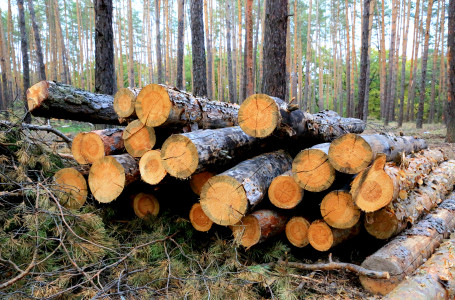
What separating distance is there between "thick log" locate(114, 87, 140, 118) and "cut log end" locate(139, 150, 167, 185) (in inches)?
21.6

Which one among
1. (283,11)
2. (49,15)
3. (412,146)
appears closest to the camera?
(412,146)

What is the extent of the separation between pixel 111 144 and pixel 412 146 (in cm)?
480

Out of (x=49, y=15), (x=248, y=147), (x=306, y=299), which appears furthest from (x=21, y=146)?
(x=49, y=15)

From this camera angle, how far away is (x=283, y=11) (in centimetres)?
562

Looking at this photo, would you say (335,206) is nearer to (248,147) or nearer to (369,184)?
(369,184)

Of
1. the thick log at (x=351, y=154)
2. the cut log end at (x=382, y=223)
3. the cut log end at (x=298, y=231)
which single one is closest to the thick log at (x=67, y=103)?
the cut log end at (x=298, y=231)

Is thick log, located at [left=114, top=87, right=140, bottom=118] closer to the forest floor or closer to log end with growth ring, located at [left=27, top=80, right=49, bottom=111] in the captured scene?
log end with growth ring, located at [left=27, top=80, right=49, bottom=111]

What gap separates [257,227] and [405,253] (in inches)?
49.9

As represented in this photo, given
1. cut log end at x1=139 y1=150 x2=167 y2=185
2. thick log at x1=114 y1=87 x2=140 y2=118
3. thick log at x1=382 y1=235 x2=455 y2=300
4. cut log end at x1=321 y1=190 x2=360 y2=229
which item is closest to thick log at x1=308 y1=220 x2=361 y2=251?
cut log end at x1=321 y1=190 x2=360 y2=229

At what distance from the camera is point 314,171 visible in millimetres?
2678

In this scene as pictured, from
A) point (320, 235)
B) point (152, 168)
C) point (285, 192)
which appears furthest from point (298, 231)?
point (152, 168)

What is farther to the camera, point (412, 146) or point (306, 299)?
point (412, 146)

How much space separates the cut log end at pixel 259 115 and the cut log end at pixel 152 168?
932mm

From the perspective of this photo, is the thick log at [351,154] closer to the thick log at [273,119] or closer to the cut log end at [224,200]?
the thick log at [273,119]
